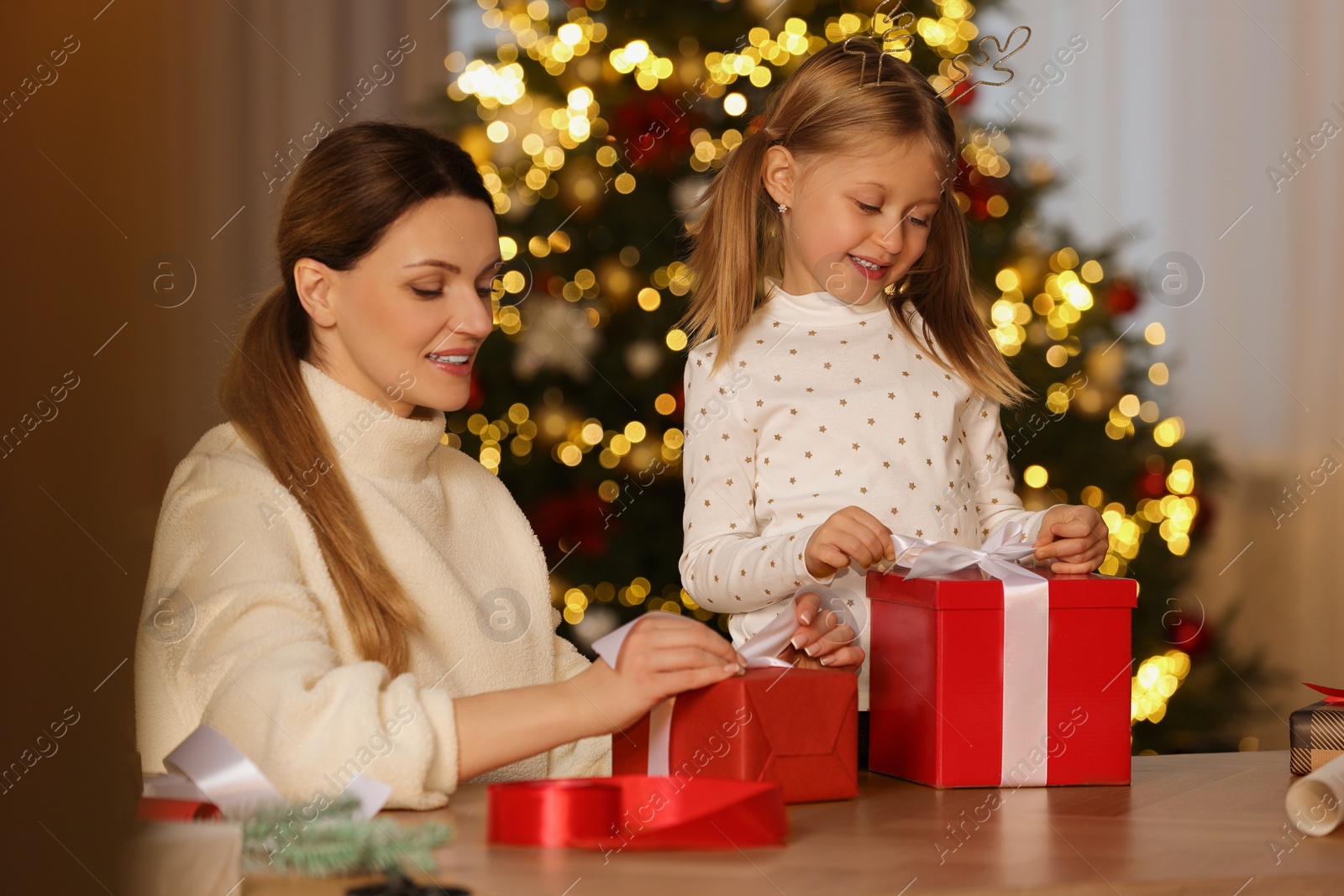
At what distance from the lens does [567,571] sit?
8.80 feet

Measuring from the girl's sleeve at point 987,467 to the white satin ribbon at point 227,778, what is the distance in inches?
33.5

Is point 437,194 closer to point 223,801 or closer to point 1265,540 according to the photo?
point 223,801

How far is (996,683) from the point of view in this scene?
994 millimetres

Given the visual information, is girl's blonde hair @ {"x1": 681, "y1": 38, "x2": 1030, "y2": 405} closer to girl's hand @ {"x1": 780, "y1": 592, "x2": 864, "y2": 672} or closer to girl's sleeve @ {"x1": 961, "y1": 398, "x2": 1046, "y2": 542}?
girl's sleeve @ {"x1": 961, "y1": 398, "x2": 1046, "y2": 542}

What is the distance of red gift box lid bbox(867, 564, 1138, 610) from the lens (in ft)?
3.23

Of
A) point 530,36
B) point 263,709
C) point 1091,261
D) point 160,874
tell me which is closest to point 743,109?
point 530,36

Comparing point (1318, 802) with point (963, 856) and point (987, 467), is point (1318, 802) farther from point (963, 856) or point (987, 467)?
point (987, 467)

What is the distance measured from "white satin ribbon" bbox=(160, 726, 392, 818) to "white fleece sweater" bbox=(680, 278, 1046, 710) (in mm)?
558

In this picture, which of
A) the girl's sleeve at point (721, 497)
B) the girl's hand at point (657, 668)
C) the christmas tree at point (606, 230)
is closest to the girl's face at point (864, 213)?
the girl's sleeve at point (721, 497)

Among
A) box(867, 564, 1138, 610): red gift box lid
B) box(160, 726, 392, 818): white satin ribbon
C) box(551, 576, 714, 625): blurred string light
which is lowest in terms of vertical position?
box(551, 576, 714, 625): blurred string light

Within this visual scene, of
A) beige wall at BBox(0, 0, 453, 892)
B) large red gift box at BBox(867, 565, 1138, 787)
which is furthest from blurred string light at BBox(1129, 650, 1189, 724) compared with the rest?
beige wall at BBox(0, 0, 453, 892)

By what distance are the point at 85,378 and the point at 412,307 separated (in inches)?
30.3

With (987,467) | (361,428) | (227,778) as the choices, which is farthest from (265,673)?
(987,467)

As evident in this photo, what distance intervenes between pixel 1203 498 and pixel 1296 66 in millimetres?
1461
